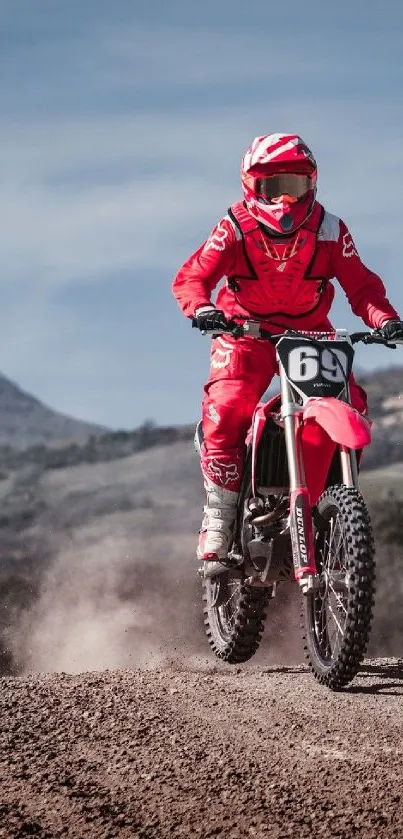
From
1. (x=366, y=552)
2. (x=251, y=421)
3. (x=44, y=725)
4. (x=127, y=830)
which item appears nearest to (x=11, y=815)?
(x=127, y=830)

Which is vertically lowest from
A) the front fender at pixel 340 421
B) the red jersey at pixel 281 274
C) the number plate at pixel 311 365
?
the front fender at pixel 340 421

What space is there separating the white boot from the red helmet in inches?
79.3

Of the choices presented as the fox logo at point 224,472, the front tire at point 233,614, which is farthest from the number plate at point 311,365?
the front tire at point 233,614

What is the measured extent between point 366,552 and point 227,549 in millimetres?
1777

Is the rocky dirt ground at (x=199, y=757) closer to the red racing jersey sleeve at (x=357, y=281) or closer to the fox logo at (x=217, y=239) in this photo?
the red racing jersey sleeve at (x=357, y=281)

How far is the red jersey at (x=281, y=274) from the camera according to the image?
29.3ft

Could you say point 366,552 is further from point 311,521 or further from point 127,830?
point 127,830

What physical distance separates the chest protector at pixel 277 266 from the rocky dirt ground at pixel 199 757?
9.31 ft

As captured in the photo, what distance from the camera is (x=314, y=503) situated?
845cm

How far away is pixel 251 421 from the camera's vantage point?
8977 millimetres

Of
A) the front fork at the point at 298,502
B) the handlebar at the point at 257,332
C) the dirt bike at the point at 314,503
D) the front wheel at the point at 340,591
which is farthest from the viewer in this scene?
the handlebar at the point at 257,332

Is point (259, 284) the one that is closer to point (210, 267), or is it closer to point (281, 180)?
point (210, 267)

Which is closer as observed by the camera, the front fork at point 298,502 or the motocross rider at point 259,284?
the front fork at point 298,502

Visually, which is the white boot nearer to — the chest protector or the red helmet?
the chest protector
